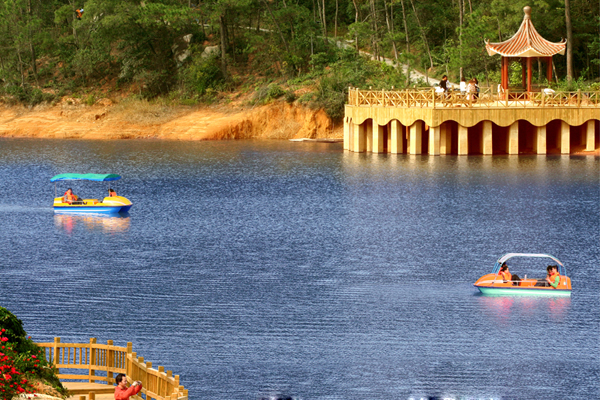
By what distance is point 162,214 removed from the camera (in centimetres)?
5453

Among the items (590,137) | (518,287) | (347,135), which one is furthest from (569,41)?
(518,287)

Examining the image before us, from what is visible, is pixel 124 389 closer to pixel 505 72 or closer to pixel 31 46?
pixel 505 72

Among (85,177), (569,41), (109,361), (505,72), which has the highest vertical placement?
(569,41)

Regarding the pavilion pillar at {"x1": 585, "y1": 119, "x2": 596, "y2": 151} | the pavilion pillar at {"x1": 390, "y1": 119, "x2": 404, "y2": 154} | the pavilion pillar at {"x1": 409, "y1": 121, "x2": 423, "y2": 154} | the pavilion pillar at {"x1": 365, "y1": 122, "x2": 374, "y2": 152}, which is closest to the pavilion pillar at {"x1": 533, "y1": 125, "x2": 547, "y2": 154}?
the pavilion pillar at {"x1": 585, "y1": 119, "x2": 596, "y2": 151}

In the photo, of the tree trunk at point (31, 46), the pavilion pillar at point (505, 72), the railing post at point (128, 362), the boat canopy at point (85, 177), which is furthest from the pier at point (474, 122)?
the railing post at point (128, 362)

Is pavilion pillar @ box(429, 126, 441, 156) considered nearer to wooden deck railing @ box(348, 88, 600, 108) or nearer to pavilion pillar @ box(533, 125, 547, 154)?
wooden deck railing @ box(348, 88, 600, 108)

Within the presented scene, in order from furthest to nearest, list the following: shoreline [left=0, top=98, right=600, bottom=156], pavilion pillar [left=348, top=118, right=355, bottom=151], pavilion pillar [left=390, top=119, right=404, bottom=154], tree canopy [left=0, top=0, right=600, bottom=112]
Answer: tree canopy [left=0, top=0, right=600, bottom=112], shoreline [left=0, top=98, right=600, bottom=156], pavilion pillar [left=348, top=118, right=355, bottom=151], pavilion pillar [left=390, top=119, right=404, bottom=154]

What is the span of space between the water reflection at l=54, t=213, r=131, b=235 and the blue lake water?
0.73 ft

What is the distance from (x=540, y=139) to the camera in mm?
76000

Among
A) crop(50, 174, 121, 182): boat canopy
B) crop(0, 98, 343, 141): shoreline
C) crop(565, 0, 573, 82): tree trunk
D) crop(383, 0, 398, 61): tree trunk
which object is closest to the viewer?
crop(50, 174, 121, 182): boat canopy

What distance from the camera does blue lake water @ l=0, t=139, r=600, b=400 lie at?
2791 centimetres

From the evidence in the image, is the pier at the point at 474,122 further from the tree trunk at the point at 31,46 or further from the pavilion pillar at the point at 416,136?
the tree trunk at the point at 31,46

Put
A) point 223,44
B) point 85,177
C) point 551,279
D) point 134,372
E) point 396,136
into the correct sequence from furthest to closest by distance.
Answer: point 223,44 < point 396,136 < point 85,177 < point 551,279 < point 134,372

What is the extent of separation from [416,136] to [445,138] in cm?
223
